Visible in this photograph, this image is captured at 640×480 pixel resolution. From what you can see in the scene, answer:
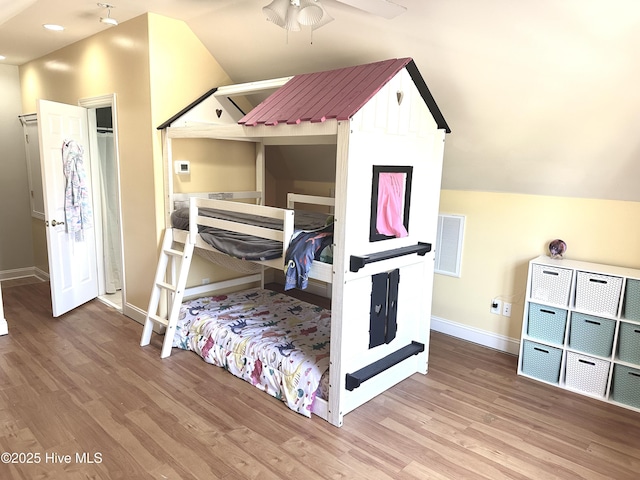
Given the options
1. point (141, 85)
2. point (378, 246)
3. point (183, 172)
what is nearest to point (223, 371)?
point (378, 246)

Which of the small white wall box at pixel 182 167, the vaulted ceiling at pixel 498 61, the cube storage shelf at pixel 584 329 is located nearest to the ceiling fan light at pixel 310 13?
the vaulted ceiling at pixel 498 61

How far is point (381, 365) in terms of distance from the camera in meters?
2.70

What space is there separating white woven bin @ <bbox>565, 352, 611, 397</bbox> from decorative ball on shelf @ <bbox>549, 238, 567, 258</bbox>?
0.67m

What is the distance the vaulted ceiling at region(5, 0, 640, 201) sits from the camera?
2.19 metres

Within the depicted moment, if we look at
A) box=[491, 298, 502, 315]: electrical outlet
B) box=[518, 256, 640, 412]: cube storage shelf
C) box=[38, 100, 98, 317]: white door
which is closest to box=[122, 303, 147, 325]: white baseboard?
box=[38, 100, 98, 317]: white door

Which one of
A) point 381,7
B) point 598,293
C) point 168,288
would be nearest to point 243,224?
point 168,288

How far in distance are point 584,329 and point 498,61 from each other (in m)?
1.75

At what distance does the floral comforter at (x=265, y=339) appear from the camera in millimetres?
2629

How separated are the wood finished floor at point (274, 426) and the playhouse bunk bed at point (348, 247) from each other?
0.16m

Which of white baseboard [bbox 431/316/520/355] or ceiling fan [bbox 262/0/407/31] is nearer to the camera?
ceiling fan [bbox 262/0/407/31]

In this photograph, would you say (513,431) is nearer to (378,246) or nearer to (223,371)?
(378,246)

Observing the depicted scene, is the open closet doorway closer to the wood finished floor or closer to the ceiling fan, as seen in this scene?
the wood finished floor

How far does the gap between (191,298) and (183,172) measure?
41.8 inches

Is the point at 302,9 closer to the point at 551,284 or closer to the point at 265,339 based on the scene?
the point at 265,339
